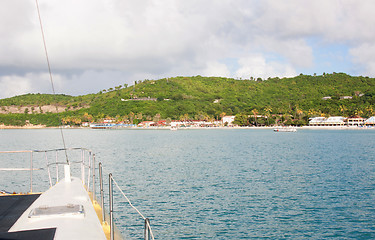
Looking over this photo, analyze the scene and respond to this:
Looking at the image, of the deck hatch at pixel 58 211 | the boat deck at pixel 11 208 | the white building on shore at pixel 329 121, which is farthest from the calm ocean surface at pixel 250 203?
the white building on shore at pixel 329 121

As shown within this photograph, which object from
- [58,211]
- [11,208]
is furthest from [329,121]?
[58,211]

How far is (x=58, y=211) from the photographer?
6.24 m

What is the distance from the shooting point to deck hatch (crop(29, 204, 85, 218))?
6.07 metres

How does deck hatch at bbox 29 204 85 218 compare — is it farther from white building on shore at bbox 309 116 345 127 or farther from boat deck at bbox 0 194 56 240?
white building on shore at bbox 309 116 345 127

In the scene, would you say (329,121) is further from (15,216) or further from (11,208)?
(15,216)

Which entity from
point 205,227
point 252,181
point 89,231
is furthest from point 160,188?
point 89,231

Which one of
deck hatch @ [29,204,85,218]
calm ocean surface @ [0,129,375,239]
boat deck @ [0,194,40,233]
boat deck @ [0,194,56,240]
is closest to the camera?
boat deck @ [0,194,56,240]

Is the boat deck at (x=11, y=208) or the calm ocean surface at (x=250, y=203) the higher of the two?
the boat deck at (x=11, y=208)

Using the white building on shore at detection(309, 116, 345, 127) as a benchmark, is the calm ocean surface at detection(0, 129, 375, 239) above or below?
below

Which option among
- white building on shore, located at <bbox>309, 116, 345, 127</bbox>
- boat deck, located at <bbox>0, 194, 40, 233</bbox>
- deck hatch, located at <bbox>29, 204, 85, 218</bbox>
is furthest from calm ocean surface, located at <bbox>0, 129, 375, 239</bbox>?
white building on shore, located at <bbox>309, 116, 345, 127</bbox>

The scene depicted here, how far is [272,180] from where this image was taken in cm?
2489

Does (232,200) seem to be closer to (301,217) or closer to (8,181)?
(301,217)

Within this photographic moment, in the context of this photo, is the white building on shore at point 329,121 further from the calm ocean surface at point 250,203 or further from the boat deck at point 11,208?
the boat deck at point 11,208

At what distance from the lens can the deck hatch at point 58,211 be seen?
6.07 metres
